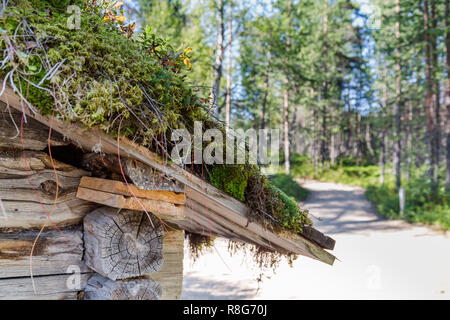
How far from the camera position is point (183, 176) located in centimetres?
164

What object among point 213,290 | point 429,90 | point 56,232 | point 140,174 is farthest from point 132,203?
point 429,90

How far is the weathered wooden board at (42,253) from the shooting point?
5.94ft

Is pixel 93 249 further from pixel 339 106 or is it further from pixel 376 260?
pixel 339 106

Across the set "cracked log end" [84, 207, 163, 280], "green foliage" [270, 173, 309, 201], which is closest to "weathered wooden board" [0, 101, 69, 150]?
"cracked log end" [84, 207, 163, 280]

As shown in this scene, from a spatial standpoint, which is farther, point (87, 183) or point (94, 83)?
point (87, 183)

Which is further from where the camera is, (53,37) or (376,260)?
(376,260)

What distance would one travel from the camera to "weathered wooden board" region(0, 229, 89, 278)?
1.81 meters

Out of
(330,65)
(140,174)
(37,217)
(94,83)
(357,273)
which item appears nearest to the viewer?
(94,83)

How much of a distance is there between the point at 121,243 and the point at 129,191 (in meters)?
0.38

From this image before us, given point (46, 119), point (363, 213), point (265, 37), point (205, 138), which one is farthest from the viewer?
point (265, 37)

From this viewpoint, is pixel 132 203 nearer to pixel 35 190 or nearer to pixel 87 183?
pixel 87 183

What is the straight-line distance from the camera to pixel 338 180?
77.7ft
